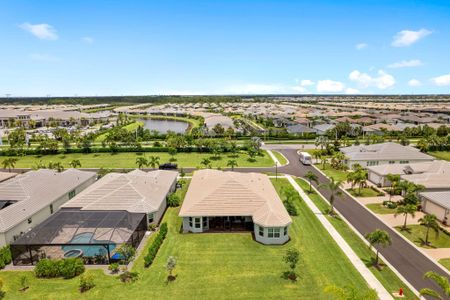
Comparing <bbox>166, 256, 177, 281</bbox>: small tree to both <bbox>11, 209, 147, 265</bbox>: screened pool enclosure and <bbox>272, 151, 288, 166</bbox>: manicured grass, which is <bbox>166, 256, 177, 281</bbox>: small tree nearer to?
<bbox>11, 209, 147, 265</bbox>: screened pool enclosure

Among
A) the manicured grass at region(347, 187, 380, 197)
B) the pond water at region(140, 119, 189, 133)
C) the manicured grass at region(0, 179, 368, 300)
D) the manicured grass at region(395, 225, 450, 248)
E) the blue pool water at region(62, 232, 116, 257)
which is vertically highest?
the pond water at region(140, 119, 189, 133)

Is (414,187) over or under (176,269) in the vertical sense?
over

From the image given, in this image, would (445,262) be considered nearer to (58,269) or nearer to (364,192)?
(364,192)


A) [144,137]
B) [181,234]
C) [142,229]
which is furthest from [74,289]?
[144,137]

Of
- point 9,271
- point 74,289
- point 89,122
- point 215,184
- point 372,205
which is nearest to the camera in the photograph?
point 74,289

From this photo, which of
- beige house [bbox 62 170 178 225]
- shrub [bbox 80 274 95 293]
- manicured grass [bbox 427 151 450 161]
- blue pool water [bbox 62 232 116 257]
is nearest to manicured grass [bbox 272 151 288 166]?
beige house [bbox 62 170 178 225]

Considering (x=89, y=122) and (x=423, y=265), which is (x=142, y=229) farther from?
(x=89, y=122)

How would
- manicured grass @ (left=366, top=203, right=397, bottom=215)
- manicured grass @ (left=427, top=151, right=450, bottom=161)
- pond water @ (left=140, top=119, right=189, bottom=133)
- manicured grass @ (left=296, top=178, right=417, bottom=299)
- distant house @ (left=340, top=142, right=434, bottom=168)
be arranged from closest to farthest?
manicured grass @ (left=296, top=178, right=417, bottom=299) → manicured grass @ (left=366, top=203, right=397, bottom=215) → distant house @ (left=340, top=142, right=434, bottom=168) → manicured grass @ (left=427, top=151, right=450, bottom=161) → pond water @ (left=140, top=119, right=189, bottom=133)
